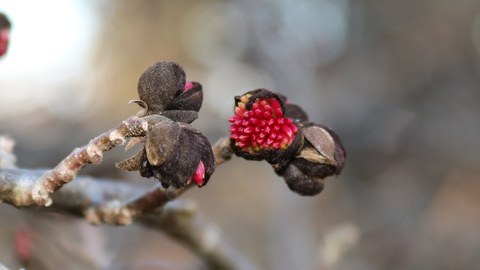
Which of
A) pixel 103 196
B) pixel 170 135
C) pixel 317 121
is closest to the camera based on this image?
pixel 170 135

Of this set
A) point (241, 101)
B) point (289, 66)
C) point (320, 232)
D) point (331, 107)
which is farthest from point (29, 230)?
point (331, 107)

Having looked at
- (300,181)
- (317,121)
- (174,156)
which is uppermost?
(174,156)

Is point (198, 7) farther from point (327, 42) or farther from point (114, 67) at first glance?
point (327, 42)

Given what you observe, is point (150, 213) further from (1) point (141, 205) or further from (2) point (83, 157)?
(2) point (83, 157)

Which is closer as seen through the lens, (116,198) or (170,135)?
(170,135)

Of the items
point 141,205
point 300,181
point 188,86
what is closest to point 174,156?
point 188,86

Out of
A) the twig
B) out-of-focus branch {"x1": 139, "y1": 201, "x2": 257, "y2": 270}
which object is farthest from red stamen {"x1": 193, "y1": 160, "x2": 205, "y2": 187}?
out-of-focus branch {"x1": 139, "y1": 201, "x2": 257, "y2": 270}

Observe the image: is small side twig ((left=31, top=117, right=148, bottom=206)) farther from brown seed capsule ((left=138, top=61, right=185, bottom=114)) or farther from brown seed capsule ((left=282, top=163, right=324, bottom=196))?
brown seed capsule ((left=282, top=163, right=324, bottom=196))

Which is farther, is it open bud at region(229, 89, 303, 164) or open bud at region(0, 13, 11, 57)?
open bud at region(0, 13, 11, 57)
